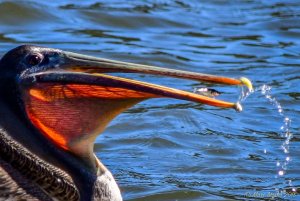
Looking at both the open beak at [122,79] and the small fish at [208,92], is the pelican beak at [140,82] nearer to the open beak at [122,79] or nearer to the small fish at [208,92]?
the open beak at [122,79]

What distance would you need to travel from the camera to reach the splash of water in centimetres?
859

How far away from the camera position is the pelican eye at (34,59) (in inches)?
246

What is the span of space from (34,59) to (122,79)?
0.63 meters

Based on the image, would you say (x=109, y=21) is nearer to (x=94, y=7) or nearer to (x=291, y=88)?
(x=94, y=7)

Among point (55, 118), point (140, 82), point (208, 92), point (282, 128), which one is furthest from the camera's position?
point (282, 128)

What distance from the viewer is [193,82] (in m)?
10.8

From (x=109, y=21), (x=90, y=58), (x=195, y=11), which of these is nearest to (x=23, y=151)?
(x=90, y=58)

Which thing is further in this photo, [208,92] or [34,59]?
[34,59]

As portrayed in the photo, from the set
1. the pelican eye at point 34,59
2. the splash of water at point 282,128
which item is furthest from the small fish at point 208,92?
the splash of water at point 282,128

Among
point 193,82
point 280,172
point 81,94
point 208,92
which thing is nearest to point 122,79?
point 81,94

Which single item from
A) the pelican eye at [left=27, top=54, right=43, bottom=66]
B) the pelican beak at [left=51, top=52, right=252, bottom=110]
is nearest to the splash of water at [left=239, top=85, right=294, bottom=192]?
the pelican beak at [left=51, top=52, right=252, bottom=110]

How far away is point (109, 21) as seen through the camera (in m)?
13.1

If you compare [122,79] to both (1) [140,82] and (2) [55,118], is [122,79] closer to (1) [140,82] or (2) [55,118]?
(1) [140,82]

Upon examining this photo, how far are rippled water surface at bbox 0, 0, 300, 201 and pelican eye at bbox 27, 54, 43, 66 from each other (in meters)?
1.78
